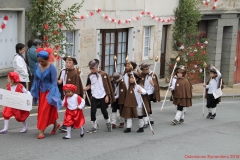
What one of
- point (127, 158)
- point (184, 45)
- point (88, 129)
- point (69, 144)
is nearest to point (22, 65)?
point (88, 129)

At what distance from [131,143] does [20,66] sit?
11.6ft

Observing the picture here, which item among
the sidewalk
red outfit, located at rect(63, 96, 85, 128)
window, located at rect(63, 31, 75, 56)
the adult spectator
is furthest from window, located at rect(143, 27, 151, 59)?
red outfit, located at rect(63, 96, 85, 128)

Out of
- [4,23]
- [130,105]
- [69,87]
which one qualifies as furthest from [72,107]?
[4,23]

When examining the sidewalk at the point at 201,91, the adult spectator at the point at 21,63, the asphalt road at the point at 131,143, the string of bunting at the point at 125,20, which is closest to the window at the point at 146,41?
the string of bunting at the point at 125,20

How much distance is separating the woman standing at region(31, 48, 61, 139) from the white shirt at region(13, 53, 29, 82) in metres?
2.17

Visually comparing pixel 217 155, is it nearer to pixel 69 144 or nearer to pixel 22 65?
pixel 69 144

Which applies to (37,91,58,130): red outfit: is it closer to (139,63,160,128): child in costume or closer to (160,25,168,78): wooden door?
(139,63,160,128): child in costume

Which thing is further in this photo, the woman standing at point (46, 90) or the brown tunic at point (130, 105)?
the brown tunic at point (130, 105)

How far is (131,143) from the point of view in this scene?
371 inches

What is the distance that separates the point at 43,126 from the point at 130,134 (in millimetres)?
1942

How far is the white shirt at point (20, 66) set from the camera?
11.3 meters

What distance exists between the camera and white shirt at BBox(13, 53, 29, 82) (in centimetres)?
1129

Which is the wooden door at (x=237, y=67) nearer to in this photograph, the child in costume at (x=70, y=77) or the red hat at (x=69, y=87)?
the child in costume at (x=70, y=77)

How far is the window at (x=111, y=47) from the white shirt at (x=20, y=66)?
5.17 meters
